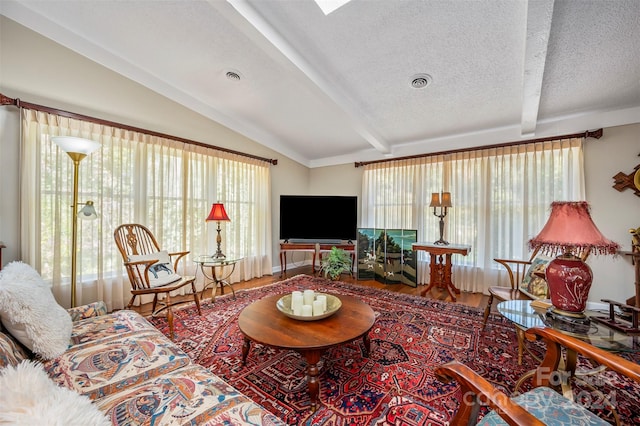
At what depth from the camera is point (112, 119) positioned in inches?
116

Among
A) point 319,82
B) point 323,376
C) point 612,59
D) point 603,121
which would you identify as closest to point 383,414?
point 323,376

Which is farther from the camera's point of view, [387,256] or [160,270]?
[387,256]

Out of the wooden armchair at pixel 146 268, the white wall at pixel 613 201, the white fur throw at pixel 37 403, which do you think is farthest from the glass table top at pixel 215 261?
the white wall at pixel 613 201

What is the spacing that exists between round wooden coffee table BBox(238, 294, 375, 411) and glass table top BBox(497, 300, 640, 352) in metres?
0.99

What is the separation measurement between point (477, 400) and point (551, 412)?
41 cm

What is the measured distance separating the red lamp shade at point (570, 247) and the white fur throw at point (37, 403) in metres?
2.18

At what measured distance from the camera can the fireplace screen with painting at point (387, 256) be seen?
4.00 meters

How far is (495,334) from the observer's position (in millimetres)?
2232

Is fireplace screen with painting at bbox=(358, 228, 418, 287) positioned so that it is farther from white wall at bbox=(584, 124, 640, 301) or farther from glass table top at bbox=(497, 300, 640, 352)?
glass table top at bbox=(497, 300, 640, 352)

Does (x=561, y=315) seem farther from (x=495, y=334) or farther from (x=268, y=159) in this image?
(x=268, y=159)

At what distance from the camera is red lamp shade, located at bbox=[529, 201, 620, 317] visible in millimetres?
1387

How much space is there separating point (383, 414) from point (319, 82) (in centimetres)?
285

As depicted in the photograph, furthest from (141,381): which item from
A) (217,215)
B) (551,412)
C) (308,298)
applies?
(217,215)

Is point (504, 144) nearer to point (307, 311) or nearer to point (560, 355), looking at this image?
point (560, 355)
